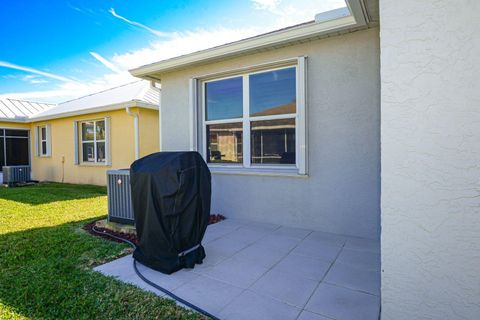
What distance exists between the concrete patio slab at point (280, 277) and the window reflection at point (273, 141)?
4.92 ft

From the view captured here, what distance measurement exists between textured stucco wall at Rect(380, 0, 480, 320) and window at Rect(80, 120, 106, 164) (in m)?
10.6

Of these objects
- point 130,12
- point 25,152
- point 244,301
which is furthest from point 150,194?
point 25,152

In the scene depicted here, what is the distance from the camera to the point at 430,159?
154cm

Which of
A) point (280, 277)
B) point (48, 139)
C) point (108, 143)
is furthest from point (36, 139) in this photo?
point (280, 277)

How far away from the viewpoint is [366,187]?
4086mm

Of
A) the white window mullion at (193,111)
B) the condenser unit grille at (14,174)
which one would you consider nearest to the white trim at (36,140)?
the condenser unit grille at (14,174)

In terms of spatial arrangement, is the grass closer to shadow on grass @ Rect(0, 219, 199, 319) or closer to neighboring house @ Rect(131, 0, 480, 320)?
shadow on grass @ Rect(0, 219, 199, 319)

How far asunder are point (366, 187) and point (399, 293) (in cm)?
267

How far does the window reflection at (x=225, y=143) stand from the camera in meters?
5.43

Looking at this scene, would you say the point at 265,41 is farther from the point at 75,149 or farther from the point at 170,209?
the point at 75,149

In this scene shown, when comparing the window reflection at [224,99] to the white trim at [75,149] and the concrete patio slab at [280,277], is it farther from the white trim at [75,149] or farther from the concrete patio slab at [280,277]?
the white trim at [75,149]

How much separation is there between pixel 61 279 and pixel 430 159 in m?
3.59

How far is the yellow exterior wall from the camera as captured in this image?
9500mm

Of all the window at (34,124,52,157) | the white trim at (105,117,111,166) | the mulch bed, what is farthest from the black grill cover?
the window at (34,124,52,157)
